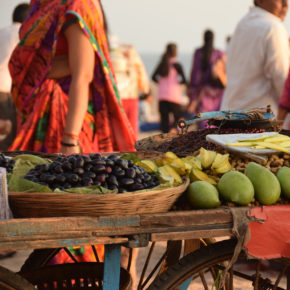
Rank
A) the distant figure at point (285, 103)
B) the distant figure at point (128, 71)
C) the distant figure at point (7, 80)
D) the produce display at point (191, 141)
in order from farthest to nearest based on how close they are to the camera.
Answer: the distant figure at point (128, 71) < the distant figure at point (7, 80) < the distant figure at point (285, 103) < the produce display at point (191, 141)

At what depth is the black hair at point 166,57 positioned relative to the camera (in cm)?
888

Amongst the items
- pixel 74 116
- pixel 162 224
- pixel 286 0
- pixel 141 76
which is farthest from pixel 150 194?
pixel 141 76

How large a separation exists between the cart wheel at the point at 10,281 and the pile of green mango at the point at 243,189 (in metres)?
0.59

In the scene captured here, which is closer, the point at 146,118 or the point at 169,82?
the point at 169,82

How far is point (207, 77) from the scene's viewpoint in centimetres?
820

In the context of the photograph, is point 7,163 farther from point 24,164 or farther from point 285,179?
point 285,179

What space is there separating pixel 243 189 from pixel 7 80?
308 cm

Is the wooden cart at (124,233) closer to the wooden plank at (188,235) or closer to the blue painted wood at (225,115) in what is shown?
the wooden plank at (188,235)

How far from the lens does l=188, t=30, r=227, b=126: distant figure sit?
8.10 meters

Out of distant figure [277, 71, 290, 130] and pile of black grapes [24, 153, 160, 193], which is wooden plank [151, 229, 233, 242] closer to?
pile of black grapes [24, 153, 160, 193]

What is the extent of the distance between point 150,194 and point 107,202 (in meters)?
0.14

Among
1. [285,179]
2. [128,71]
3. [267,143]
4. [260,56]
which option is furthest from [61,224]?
[128,71]

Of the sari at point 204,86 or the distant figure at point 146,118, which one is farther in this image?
the distant figure at point 146,118

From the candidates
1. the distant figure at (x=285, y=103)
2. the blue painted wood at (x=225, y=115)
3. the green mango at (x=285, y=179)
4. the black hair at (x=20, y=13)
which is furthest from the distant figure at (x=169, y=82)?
the green mango at (x=285, y=179)
